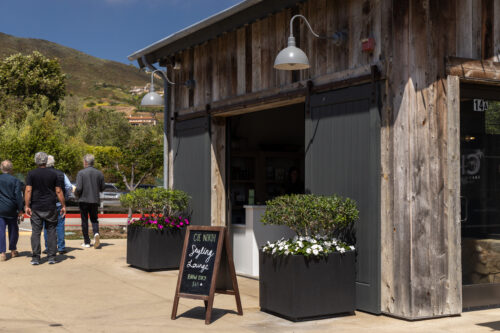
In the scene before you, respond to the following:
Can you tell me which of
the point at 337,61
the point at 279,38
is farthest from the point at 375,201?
the point at 279,38

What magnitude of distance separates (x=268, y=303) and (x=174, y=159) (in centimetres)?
520

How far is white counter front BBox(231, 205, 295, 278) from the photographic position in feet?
30.3

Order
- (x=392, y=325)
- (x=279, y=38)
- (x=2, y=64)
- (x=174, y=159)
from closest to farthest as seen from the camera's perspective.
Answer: (x=392, y=325), (x=279, y=38), (x=174, y=159), (x=2, y=64)

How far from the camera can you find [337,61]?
745 cm

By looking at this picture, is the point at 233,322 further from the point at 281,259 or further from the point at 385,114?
the point at 385,114

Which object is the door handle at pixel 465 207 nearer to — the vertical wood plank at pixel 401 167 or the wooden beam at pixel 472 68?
the vertical wood plank at pixel 401 167

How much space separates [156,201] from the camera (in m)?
10.0

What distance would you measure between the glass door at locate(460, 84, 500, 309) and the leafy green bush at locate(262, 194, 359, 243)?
52.1 inches

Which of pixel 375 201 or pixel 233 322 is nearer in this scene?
pixel 233 322

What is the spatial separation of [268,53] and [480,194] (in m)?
3.46

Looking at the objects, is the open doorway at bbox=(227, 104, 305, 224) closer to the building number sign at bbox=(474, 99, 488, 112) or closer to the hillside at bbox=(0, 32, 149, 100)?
the building number sign at bbox=(474, 99, 488, 112)

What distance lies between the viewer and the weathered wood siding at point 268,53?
7.13m

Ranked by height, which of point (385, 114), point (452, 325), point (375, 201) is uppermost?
point (385, 114)

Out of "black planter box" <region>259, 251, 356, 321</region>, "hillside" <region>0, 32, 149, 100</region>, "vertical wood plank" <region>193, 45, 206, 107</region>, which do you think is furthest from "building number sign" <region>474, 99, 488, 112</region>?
"hillside" <region>0, 32, 149, 100</region>
